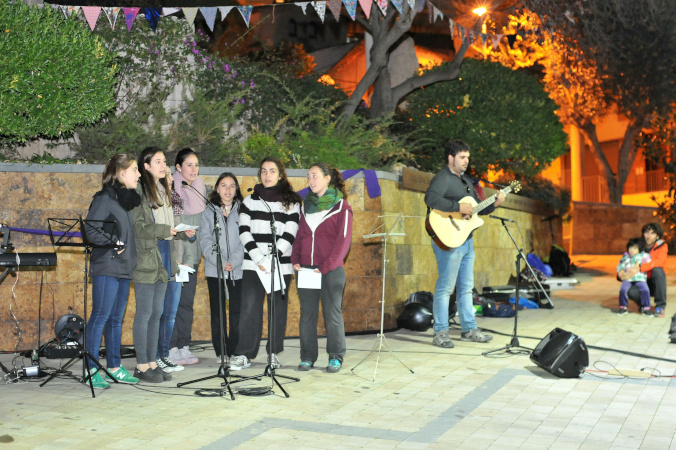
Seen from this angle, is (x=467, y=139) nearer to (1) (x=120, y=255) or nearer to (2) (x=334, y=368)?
(2) (x=334, y=368)

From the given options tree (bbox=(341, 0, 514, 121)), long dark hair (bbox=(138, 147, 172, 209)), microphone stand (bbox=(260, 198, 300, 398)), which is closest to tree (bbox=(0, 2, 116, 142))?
long dark hair (bbox=(138, 147, 172, 209))

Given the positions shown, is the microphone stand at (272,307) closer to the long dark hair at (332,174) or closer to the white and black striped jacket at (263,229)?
the white and black striped jacket at (263,229)

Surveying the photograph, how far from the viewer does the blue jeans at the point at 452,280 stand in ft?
29.8

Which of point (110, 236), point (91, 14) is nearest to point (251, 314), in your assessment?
point (110, 236)

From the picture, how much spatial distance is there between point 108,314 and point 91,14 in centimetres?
618

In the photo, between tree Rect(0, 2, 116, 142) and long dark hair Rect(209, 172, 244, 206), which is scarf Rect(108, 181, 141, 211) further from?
tree Rect(0, 2, 116, 142)

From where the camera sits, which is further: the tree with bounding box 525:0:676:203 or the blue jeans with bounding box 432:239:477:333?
the tree with bounding box 525:0:676:203

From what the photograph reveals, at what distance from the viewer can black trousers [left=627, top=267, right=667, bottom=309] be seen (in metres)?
11.8

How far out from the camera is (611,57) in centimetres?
1956

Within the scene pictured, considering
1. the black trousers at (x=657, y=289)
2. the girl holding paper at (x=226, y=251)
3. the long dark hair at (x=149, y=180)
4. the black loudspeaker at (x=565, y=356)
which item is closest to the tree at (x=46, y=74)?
the long dark hair at (x=149, y=180)

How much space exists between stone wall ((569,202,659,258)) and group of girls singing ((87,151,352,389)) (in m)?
21.0

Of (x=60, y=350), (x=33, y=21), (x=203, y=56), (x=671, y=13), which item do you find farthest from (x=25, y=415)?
(x=671, y=13)

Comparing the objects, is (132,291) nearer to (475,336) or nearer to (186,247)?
(186,247)

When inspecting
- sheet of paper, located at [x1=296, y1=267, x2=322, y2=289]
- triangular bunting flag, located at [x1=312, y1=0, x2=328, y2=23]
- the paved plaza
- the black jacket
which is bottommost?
the paved plaza
